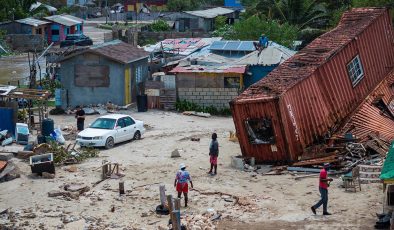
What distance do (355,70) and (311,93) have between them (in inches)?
172

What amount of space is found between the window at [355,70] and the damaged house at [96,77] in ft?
40.3

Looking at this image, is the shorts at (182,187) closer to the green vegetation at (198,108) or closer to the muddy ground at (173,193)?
the muddy ground at (173,193)

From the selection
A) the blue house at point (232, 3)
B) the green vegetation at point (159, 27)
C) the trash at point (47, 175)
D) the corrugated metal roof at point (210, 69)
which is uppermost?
the blue house at point (232, 3)

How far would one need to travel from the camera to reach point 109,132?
1204 inches

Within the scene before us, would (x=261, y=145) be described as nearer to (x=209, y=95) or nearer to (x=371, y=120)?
(x=371, y=120)

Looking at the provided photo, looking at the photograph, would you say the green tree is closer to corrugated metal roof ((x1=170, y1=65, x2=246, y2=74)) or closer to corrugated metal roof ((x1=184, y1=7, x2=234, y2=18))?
corrugated metal roof ((x1=170, y1=65, x2=246, y2=74))

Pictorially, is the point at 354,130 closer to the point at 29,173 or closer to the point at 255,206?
the point at 255,206

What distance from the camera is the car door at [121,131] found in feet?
102

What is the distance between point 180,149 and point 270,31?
2280 centimetres

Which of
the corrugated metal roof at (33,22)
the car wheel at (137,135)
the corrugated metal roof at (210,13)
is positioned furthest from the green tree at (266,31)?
the corrugated metal roof at (210,13)

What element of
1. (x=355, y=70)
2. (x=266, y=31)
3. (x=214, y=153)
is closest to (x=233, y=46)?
(x=266, y=31)

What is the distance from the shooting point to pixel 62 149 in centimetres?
2866

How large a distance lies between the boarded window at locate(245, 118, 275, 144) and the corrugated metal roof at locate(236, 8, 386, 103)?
2.73ft

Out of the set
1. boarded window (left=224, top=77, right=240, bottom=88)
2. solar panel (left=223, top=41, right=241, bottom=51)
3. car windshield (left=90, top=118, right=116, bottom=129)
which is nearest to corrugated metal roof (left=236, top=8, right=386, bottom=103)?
car windshield (left=90, top=118, right=116, bottom=129)
